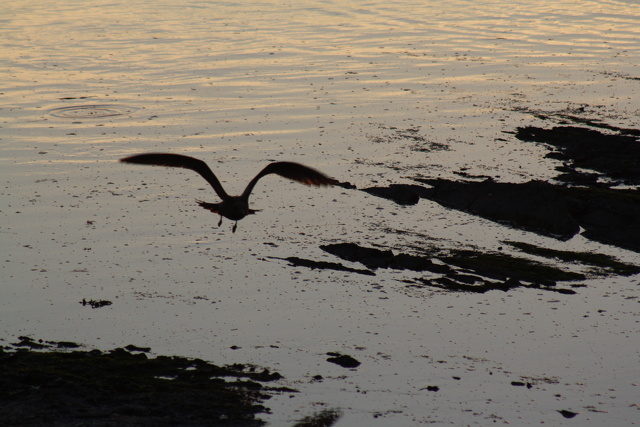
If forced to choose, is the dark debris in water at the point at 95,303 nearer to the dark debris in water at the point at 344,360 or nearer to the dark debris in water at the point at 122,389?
the dark debris in water at the point at 122,389

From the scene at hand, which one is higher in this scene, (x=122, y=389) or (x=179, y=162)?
(x=179, y=162)

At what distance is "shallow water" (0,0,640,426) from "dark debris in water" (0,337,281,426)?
0.36m

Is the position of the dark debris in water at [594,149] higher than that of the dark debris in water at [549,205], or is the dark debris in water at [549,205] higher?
the dark debris in water at [594,149]

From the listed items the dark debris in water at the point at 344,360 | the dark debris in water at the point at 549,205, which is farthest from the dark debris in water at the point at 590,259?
the dark debris in water at the point at 344,360

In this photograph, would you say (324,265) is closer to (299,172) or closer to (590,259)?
(299,172)

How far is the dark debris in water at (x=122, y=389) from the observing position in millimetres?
8641

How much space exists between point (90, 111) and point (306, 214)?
23.2 ft

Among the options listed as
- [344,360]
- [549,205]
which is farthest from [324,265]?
[549,205]

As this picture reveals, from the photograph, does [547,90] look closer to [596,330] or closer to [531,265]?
[531,265]

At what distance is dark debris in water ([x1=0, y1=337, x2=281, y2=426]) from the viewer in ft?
28.3

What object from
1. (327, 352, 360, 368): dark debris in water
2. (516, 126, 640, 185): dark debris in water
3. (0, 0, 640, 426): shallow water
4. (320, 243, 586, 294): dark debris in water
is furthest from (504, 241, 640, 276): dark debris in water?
(327, 352, 360, 368): dark debris in water

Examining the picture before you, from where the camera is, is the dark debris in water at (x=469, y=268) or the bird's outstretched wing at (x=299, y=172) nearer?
the bird's outstretched wing at (x=299, y=172)

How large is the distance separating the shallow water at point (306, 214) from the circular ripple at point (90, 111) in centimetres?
8

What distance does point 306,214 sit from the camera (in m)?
14.3
